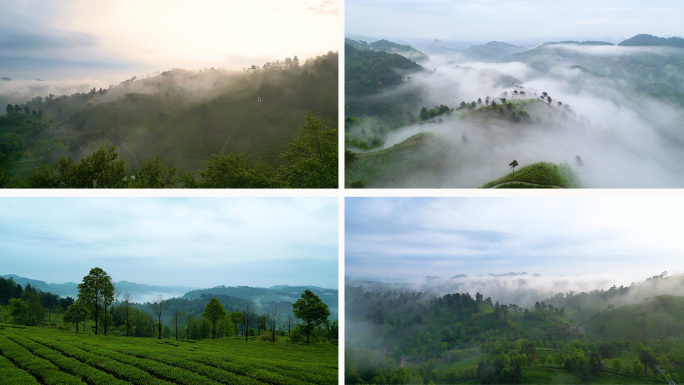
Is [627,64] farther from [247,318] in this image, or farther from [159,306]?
[159,306]

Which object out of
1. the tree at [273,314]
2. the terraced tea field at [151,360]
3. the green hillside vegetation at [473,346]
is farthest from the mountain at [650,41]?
the tree at [273,314]

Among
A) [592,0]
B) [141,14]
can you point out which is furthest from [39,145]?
[592,0]

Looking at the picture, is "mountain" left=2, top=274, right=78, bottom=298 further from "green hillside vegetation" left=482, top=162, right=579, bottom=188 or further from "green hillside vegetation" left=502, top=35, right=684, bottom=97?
"green hillside vegetation" left=502, top=35, right=684, bottom=97

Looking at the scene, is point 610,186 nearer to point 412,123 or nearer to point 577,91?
point 577,91

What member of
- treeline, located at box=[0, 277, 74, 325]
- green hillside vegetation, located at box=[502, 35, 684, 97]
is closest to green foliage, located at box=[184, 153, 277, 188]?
treeline, located at box=[0, 277, 74, 325]

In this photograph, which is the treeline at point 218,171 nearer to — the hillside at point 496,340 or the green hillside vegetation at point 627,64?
the hillside at point 496,340

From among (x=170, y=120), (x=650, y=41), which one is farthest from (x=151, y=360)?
(x=650, y=41)
